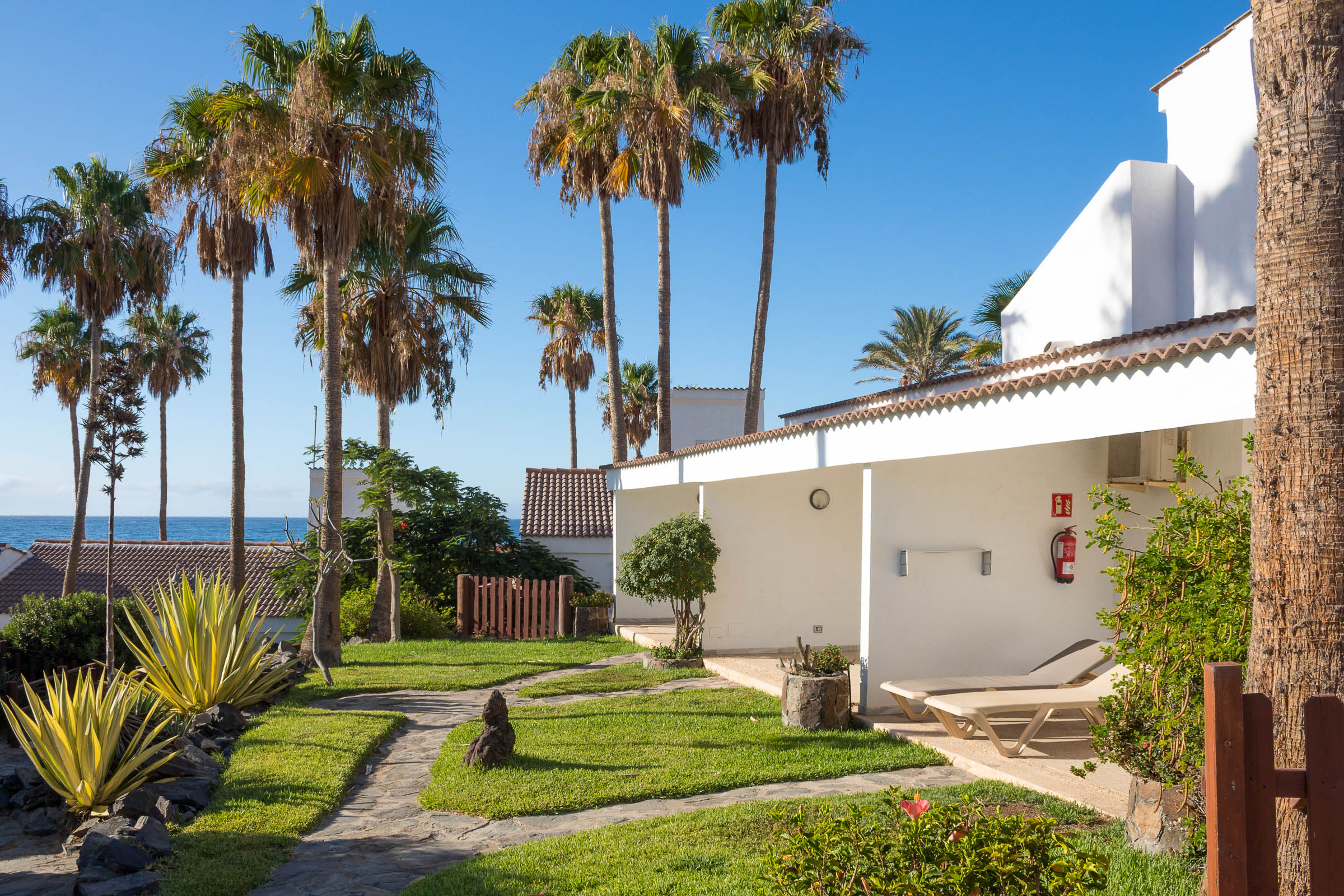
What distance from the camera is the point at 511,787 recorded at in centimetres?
702

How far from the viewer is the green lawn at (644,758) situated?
6.85 metres

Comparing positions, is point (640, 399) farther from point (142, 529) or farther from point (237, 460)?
point (142, 529)

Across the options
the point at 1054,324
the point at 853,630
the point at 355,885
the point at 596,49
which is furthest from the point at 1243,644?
the point at 596,49

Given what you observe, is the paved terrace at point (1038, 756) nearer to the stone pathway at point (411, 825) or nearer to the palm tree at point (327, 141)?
the stone pathway at point (411, 825)

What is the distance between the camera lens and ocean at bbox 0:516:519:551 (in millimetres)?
112312

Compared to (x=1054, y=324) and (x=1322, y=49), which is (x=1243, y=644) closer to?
(x=1322, y=49)

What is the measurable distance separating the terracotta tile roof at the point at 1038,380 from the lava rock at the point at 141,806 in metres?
6.65

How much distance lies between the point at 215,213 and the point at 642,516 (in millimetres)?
9706

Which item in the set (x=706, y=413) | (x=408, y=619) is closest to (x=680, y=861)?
(x=408, y=619)

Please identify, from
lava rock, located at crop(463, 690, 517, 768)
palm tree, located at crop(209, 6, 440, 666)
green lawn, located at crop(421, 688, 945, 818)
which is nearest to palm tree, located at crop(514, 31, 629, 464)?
palm tree, located at crop(209, 6, 440, 666)

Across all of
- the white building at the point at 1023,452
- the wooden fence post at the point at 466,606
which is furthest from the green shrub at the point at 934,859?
the wooden fence post at the point at 466,606

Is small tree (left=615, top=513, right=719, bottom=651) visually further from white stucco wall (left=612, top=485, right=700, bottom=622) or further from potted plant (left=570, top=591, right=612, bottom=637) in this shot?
potted plant (left=570, top=591, right=612, bottom=637)

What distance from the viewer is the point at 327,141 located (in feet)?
43.8

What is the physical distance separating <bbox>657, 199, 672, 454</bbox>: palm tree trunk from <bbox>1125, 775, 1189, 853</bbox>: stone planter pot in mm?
15977
